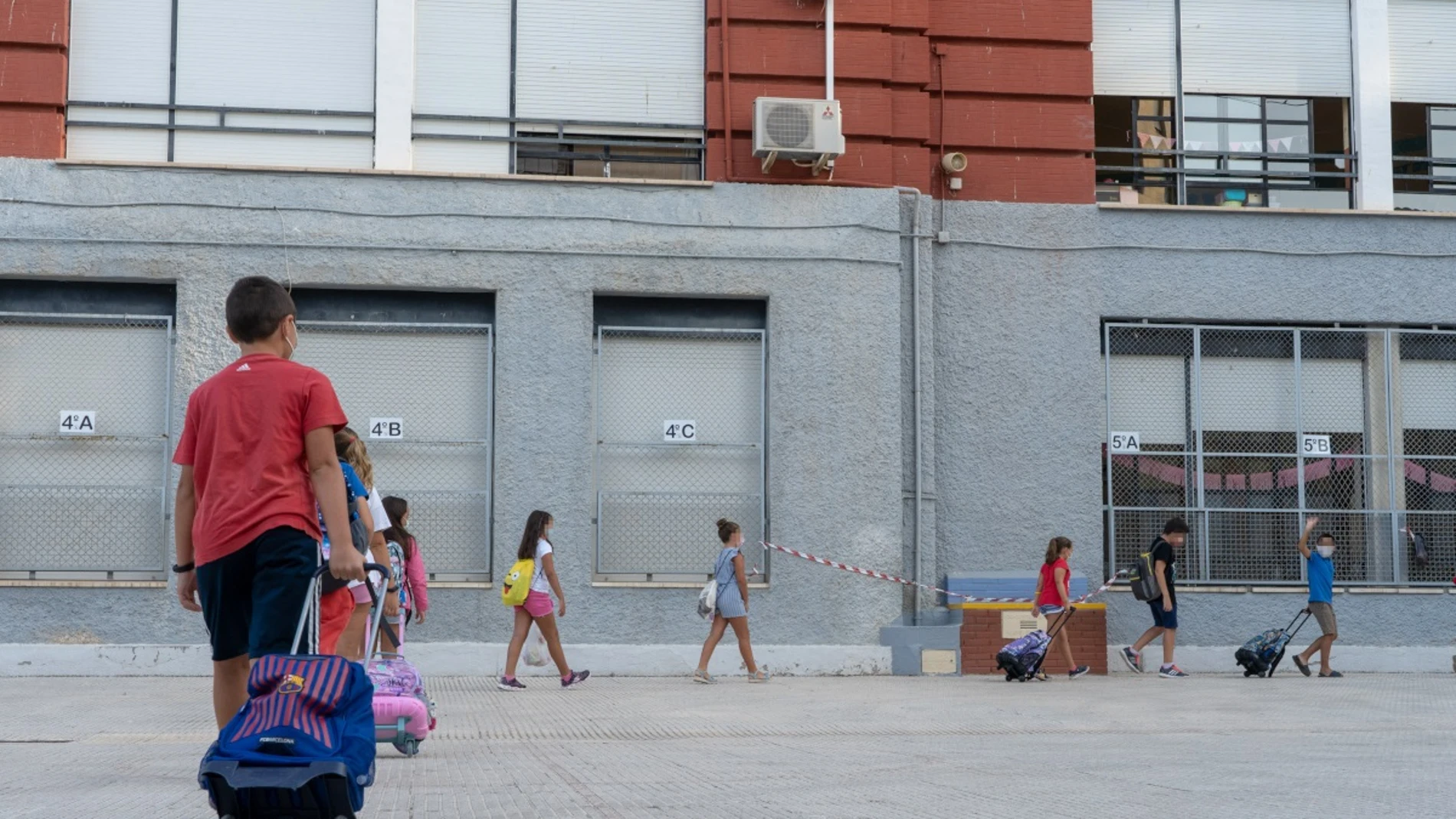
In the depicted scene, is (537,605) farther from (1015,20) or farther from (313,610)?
(313,610)

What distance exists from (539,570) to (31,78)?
6.59 meters

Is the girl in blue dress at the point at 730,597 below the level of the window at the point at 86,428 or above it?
below

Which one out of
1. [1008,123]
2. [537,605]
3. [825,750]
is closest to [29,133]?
[537,605]

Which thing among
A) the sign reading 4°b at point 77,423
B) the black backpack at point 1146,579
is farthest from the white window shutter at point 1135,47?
the sign reading 4°b at point 77,423

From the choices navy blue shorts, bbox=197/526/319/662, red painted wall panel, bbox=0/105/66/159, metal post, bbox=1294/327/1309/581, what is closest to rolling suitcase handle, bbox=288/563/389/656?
navy blue shorts, bbox=197/526/319/662

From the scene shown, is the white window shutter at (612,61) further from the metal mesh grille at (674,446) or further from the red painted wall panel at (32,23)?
the red painted wall panel at (32,23)

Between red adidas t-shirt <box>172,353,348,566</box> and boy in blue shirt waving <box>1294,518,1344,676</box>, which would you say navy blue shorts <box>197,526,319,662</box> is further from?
boy in blue shirt waving <box>1294,518,1344,676</box>

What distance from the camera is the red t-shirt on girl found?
14867mm

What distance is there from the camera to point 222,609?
17.8 ft

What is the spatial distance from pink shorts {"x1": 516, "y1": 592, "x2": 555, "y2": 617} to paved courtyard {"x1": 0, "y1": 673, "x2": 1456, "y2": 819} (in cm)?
65

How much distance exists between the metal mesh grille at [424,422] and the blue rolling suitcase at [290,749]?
10276mm

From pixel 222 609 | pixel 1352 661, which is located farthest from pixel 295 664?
pixel 1352 661

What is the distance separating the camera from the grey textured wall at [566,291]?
14.8 metres

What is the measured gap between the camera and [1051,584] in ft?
49.1
